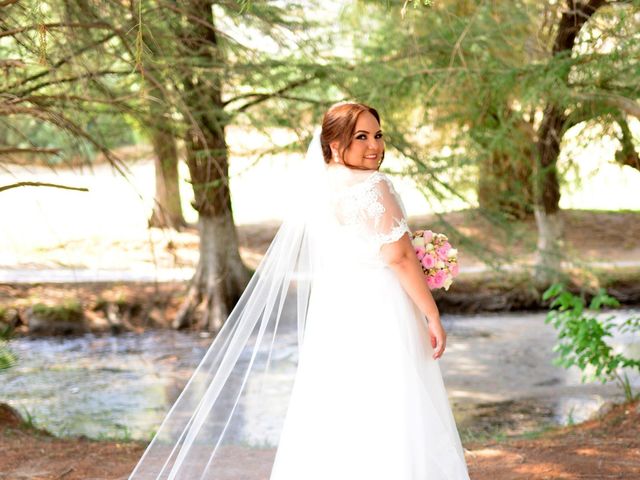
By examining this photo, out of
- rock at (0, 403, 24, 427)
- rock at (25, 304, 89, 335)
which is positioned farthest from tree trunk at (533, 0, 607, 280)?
rock at (25, 304, 89, 335)

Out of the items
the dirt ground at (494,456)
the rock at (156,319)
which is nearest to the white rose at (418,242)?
the dirt ground at (494,456)

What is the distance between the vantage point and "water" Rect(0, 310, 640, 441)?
8.78m

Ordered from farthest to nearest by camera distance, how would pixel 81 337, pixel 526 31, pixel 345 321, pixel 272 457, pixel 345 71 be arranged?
pixel 81 337 → pixel 526 31 → pixel 345 71 → pixel 272 457 → pixel 345 321

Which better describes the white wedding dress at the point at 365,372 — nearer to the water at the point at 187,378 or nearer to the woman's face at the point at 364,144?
the woman's face at the point at 364,144

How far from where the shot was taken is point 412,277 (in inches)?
143

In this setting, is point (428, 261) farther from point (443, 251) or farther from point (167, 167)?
point (167, 167)

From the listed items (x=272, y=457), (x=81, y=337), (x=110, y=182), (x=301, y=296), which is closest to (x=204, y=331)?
(x=81, y=337)

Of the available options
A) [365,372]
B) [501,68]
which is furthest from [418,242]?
[501,68]

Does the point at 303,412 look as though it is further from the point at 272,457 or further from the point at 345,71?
the point at 345,71

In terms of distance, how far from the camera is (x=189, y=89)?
9539mm

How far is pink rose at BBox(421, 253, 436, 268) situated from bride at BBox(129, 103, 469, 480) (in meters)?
0.17

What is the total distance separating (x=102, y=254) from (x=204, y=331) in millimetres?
4532

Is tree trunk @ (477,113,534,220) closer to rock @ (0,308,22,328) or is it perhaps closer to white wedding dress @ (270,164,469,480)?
white wedding dress @ (270,164,469,480)

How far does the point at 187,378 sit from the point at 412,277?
7.63 m
